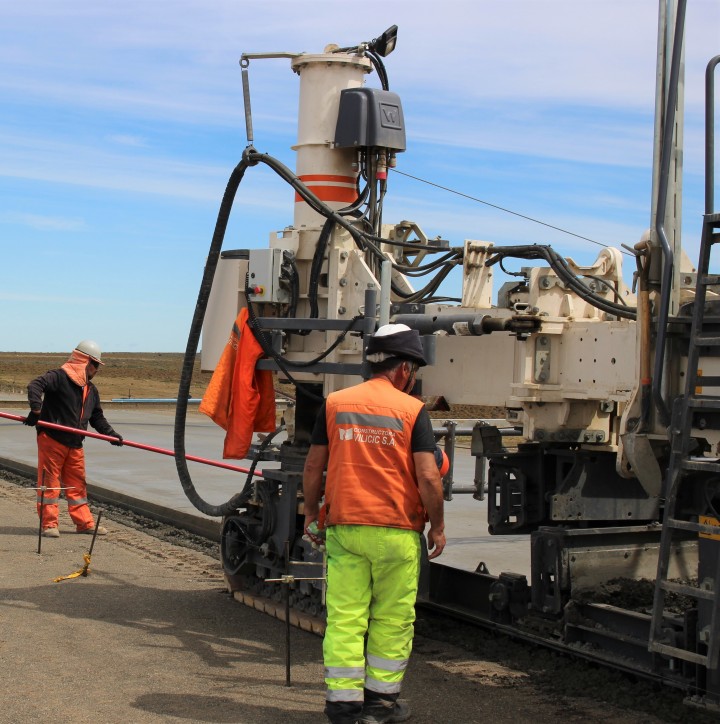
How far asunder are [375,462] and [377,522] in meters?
0.28

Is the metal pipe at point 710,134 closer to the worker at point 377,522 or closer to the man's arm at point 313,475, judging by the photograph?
the worker at point 377,522

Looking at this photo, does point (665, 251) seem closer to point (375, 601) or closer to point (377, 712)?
point (375, 601)

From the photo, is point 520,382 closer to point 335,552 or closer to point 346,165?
point 335,552

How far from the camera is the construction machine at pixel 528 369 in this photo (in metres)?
5.71

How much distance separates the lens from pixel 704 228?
5.59 m

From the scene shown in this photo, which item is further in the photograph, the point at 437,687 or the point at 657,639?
the point at 437,687

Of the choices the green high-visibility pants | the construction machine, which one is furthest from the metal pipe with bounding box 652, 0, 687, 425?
the green high-visibility pants

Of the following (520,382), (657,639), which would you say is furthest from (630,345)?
(657,639)

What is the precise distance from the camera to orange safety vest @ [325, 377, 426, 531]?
5605 mm

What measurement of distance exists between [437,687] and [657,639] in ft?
4.42

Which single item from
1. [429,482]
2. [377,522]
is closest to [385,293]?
[429,482]

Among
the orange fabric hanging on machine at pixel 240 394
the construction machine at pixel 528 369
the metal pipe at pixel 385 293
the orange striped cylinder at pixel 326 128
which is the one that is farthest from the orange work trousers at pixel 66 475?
the metal pipe at pixel 385 293

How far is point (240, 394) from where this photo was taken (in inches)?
317

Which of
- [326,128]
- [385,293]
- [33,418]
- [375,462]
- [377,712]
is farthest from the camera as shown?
[33,418]
